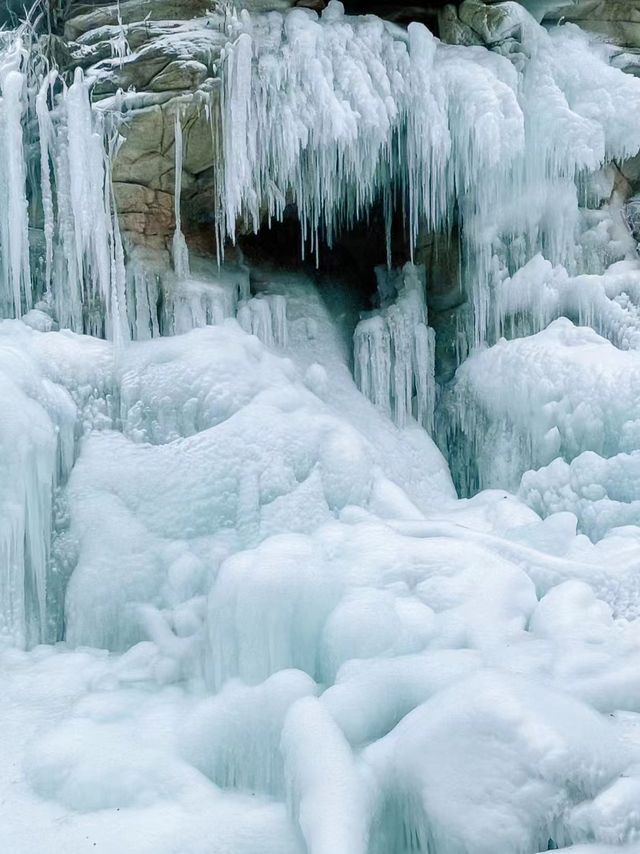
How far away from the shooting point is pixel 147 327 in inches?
255

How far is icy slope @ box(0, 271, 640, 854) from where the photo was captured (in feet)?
10.3

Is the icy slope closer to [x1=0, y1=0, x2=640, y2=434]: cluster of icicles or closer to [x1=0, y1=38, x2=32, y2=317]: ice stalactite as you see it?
[x1=0, y1=38, x2=32, y2=317]: ice stalactite

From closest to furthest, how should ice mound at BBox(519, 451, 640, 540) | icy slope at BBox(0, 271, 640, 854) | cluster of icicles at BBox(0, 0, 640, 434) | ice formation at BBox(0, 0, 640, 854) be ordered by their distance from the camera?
icy slope at BBox(0, 271, 640, 854), ice formation at BBox(0, 0, 640, 854), ice mound at BBox(519, 451, 640, 540), cluster of icicles at BBox(0, 0, 640, 434)

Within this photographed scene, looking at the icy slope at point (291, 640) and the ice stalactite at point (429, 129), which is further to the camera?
the ice stalactite at point (429, 129)

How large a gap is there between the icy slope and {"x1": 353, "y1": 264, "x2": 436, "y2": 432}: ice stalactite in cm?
35

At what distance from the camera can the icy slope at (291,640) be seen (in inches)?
123

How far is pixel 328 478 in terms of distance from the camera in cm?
534

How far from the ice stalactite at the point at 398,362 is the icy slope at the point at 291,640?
1.15 ft

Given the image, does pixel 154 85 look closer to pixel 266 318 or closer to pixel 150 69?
pixel 150 69

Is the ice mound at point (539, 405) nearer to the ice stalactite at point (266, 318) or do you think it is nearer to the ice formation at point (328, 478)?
the ice formation at point (328, 478)

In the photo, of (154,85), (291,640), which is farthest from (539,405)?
(154,85)

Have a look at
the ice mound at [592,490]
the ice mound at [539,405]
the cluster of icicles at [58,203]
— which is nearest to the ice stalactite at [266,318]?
the cluster of icicles at [58,203]

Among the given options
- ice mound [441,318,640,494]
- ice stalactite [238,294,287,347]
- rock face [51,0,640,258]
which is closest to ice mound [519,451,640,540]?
ice mound [441,318,640,494]

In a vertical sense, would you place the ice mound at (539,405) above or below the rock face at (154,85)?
below
